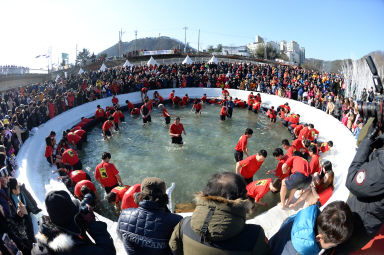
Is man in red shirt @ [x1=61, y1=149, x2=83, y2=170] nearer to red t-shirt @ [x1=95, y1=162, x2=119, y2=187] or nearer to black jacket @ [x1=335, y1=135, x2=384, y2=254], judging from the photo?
red t-shirt @ [x1=95, y1=162, x2=119, y2=187]

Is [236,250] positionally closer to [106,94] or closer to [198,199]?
[198,199]

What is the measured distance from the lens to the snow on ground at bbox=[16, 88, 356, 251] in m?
4.16

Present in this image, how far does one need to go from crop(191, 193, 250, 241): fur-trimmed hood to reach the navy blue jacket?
609mm

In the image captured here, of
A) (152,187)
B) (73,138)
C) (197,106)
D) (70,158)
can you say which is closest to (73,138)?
(73,138)

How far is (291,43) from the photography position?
12288 cm

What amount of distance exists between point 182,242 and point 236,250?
1.54 ft

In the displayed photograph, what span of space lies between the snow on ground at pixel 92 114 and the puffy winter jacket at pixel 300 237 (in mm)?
2171

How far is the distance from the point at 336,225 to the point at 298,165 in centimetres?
367

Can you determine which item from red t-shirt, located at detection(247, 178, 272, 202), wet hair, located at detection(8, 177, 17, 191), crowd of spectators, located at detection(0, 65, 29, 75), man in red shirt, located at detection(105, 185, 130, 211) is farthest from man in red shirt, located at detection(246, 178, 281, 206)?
crowd of spectators, located at detection(0, 65, 29, 75)

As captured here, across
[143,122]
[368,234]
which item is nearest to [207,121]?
[143,122]

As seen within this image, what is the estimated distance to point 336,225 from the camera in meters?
1.74

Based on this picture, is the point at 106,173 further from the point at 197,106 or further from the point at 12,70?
the point at 12,70

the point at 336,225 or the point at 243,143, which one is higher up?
the point at 336,225

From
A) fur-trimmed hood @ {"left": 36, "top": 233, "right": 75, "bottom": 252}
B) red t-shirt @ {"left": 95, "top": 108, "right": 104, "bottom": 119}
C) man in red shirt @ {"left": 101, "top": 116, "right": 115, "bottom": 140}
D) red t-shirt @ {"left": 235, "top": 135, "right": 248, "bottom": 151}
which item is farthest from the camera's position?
red t-shirt @ {"left": 95, "top": 108, "right": 104, "bottom": 119}
